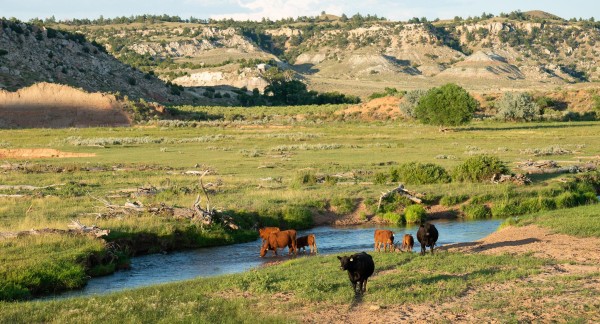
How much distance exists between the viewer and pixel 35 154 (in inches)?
2335

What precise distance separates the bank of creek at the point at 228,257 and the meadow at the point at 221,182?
0.58 meters

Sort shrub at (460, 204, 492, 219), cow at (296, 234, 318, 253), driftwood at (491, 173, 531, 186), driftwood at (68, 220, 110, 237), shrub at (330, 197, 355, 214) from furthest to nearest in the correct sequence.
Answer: driftwood at (491, 173, 531, 186) → shrub at (460, 204, 492, 219) → shrub at (330, 197, 355, 214) → cow at (296, 234, 318, 253) → driftwood at (68, 220, 110, 237)

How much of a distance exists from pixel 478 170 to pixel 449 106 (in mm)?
43421

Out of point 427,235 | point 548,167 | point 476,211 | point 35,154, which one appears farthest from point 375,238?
point 35,154

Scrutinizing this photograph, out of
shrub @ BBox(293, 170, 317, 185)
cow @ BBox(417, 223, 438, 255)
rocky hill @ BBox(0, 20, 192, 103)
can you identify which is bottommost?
shrub @ BBox(293, 170, 317, 185)

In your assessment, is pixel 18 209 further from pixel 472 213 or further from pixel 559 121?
pixel 559 121

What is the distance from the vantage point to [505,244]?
2223 cm

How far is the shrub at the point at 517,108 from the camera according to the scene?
95875mm

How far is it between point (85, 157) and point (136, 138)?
15.5 meters

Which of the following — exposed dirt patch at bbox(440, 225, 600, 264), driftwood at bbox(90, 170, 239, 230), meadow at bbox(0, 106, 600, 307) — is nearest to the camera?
exposed dirt patch at bbox(440, 225, 600, 264)

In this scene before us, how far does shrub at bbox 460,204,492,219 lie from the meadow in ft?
1.11

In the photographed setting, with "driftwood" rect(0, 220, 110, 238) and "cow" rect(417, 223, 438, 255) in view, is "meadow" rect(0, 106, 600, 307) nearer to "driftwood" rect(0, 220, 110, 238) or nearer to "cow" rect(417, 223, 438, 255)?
"driftwood" rect(0, 220, 110, 238)

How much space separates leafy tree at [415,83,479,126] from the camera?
78750 millimetres

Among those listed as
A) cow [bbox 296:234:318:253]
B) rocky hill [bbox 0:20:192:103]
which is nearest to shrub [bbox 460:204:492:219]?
cow [bbox 296:234:318:253]
